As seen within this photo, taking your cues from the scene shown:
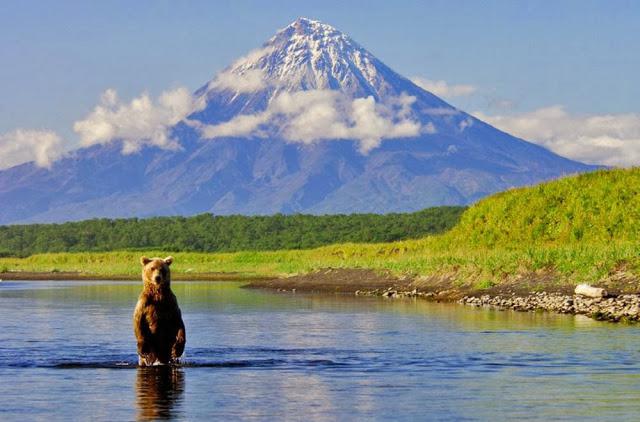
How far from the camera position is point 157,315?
24391mm

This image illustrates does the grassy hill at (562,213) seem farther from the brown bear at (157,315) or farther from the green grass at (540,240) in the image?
the brown bear at (157,315)

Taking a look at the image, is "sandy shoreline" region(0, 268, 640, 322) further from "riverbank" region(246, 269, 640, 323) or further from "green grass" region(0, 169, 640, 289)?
"green grass" region(0, 169, 640, 289)

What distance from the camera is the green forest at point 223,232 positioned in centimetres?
14850

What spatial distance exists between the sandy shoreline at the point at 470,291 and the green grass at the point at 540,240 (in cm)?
66

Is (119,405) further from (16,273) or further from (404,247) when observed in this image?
(16,273)

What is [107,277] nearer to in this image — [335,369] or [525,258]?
[525,258]

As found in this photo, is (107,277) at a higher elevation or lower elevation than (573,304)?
higher

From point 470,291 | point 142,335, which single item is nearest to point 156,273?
point 142,335

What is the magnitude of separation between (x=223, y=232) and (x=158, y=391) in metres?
145

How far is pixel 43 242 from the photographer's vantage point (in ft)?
554

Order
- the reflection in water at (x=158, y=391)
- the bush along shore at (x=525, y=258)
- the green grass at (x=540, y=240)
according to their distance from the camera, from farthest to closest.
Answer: the green grass at (x=540, y=240) < the bush along shore at (x=525, y=258) < the reflection in water at (x=158, y=391)

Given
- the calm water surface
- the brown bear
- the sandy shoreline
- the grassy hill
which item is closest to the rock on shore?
the sandy shoreline

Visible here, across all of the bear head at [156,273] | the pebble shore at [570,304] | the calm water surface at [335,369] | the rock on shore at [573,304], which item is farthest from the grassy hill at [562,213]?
the bear head at [156,273]

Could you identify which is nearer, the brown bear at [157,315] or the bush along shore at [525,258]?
the brown bear at [157,315]
